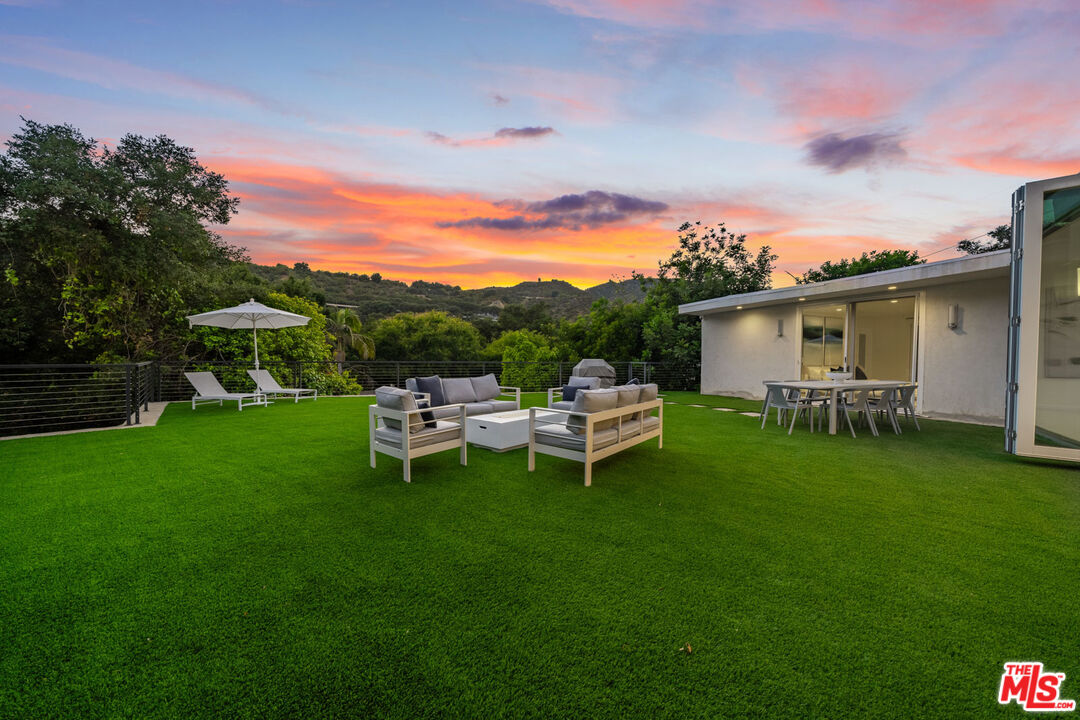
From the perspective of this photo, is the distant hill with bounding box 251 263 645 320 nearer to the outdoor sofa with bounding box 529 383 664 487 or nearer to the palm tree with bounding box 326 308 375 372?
the palm tree with bounding box 326 308 375 372

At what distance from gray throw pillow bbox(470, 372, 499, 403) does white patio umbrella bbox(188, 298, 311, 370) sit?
15.4ft

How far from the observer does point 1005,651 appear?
176 centimetres

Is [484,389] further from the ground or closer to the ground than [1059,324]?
closer to the ground

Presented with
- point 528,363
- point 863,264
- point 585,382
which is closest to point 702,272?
point 528,363

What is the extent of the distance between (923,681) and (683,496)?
81.6 inches

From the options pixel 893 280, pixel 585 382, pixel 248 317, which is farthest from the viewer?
pixel 248 317

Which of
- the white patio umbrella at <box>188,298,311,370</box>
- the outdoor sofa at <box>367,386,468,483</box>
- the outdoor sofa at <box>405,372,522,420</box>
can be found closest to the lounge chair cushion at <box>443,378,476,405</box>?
the outdoor sofa at <box>405,372,522,420</box>

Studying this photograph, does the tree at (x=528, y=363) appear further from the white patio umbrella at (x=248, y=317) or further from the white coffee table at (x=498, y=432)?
the white coffee table at (x=498, y=432)

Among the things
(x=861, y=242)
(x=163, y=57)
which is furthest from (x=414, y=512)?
(x=861, y=242)

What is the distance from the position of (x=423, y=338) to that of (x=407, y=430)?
25.0m

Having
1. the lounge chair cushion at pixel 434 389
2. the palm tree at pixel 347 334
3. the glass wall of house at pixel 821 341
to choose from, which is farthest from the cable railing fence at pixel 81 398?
the glass wall of house at pixel 821 341

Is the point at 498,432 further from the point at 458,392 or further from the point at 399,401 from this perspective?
the point at 458,392

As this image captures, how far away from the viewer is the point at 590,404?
13.3ft

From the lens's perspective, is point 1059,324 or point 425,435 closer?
point 425,435
